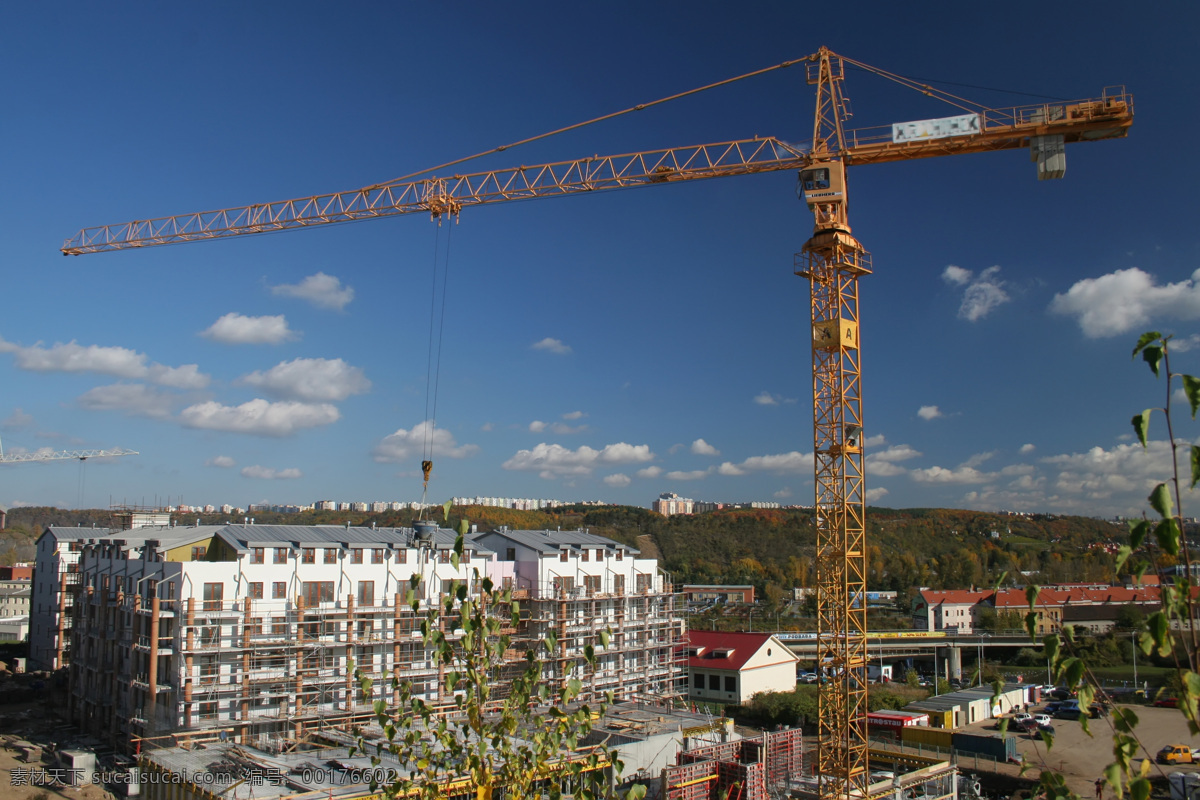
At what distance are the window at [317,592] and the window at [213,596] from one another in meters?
2.14

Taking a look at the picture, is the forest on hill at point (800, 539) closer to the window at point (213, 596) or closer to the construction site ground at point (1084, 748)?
the construction site ground at point (1084, 748)

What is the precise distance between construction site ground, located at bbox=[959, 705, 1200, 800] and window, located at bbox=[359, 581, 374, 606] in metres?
18.8

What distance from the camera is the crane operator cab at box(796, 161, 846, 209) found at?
25578 mm

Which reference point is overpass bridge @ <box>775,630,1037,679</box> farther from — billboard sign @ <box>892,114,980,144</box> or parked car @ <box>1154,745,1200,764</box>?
billboard sign @ <box>892,114,980,144</box>

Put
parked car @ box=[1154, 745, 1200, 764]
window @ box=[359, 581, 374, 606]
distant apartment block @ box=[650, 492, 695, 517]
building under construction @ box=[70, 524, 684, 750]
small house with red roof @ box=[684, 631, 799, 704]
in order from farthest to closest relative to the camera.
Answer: distant apartment block @ box=[650, 492, 695, 517]
small house with red roof @ box=[684, 631, 799, 704]
parked car @ box=[1154, 745, 1200, 764]
window @ box=[359, 581, 374, 606]
building under construction @ box=[70, 524, 684, 750]

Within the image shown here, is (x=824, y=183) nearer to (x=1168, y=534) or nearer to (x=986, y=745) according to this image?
(x=986, y=745)

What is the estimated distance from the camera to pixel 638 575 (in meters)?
32.7

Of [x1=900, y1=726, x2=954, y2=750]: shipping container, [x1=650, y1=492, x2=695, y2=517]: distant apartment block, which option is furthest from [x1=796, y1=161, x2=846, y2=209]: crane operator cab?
[x1=650, y1=492, x2=695, y2=517]: distant apartment block

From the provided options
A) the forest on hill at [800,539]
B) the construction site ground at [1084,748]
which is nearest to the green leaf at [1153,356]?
the construction site ground at [1084,748]

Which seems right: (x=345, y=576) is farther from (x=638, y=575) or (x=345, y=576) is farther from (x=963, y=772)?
(x=963, y=772)

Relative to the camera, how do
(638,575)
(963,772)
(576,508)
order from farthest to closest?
(576,508) → (638,575) → (963,772)

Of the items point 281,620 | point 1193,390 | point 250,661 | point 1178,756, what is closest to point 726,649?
point 1178,756

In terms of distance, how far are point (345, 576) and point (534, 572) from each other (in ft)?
22.4

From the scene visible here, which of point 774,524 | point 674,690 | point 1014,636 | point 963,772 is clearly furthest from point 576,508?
point 963,772
